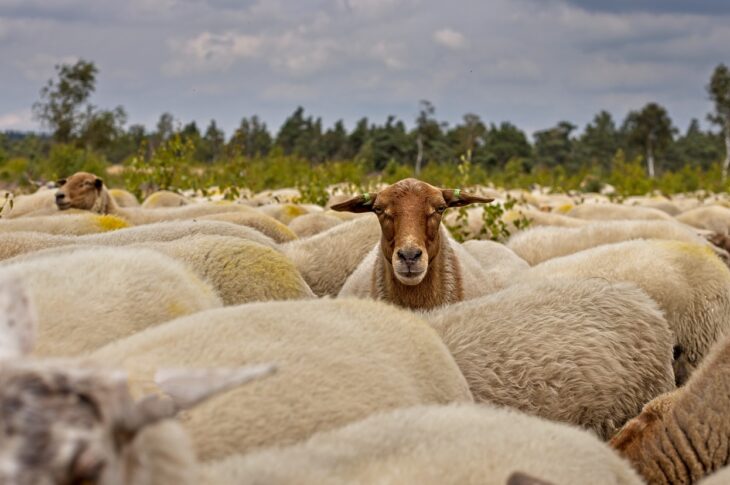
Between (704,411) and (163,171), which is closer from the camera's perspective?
(704,411)

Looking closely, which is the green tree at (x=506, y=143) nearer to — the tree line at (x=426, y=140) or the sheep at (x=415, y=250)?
the tree line at (x=426, y=140)

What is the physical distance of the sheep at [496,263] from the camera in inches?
277

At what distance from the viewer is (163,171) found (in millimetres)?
16422

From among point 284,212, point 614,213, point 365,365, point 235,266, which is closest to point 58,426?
point 365,365

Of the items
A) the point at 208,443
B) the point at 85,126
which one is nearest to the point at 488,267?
the point at 208,443

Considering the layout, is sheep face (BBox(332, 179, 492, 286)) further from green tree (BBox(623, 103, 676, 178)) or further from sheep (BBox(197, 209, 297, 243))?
green tree (BBox(623, 103, 676, 178))

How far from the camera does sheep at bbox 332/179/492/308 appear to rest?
5918 millimetres

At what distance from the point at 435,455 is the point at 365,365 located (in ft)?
2.64

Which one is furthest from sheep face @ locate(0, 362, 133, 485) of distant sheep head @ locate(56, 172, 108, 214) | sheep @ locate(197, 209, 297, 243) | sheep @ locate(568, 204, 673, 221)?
sheep @ locate(568, 204, 673, 221)

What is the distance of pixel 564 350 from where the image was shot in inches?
188

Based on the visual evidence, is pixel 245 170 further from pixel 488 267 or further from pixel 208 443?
pixel 208 443

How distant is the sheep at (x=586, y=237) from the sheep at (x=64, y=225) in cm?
403

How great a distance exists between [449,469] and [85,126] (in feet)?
150

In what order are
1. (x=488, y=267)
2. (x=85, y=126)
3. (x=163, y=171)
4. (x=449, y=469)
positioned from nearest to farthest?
1. (x=449, y=469)
2. (x=488, y=267)
3. (x=163, y=171)
4. (x=85, y=126)
